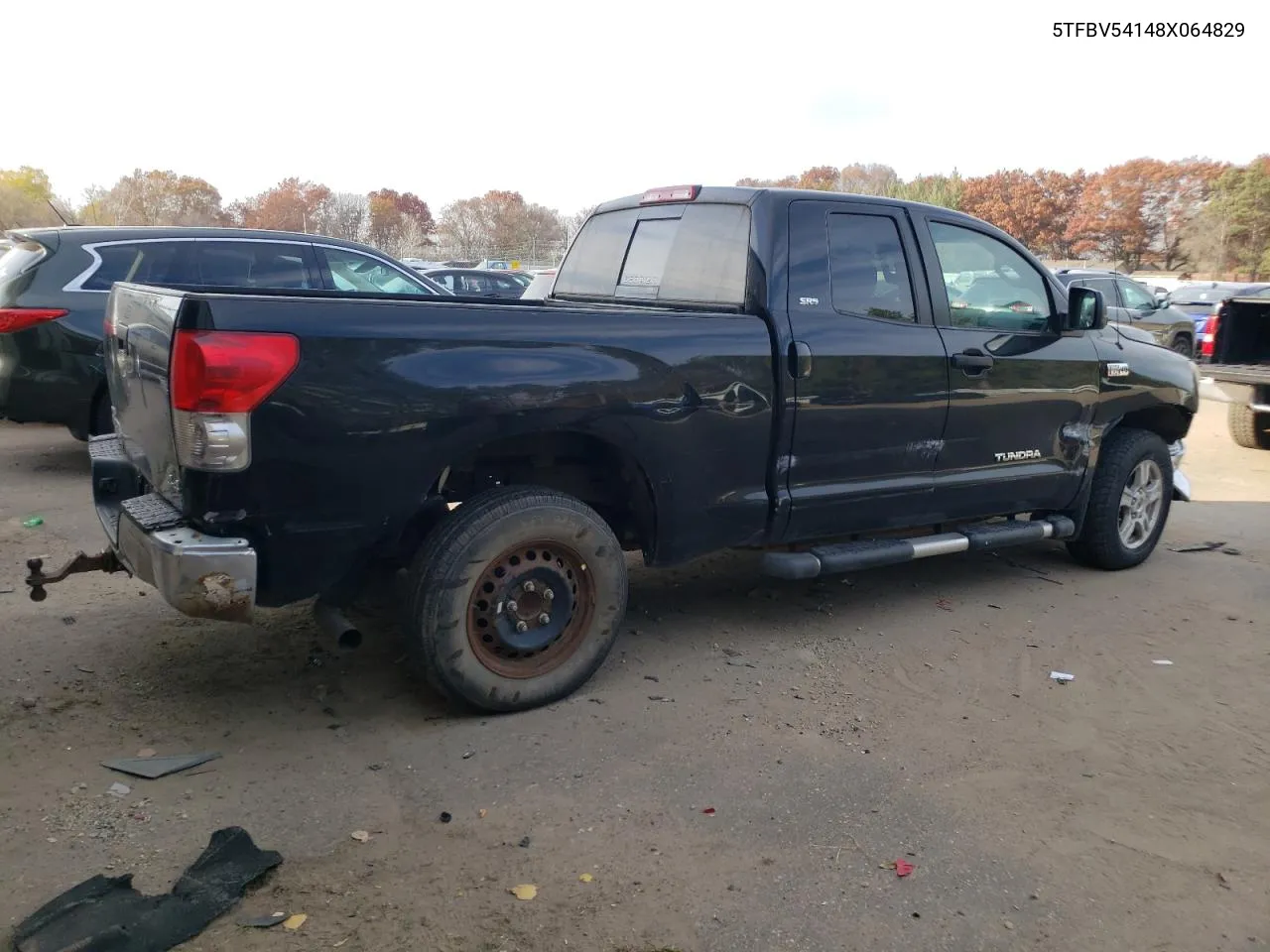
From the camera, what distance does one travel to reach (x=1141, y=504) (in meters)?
6.45

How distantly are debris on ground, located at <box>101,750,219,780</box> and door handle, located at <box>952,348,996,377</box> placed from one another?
3.72 m

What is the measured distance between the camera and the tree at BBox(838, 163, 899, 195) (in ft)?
231

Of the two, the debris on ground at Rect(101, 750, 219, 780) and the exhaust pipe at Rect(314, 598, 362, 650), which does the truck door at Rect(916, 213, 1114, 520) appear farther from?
the debris on ground at Rect(101, 750, 219, 780)

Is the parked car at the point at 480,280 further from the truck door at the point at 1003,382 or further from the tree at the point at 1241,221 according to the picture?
the tree at the point at 1241,221

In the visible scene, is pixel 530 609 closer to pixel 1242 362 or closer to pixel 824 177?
pixel 1242 362

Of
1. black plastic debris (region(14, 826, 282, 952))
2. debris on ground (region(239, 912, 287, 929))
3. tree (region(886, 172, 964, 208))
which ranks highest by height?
tree (region(886, 172, 964, 208))

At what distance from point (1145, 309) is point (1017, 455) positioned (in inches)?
595

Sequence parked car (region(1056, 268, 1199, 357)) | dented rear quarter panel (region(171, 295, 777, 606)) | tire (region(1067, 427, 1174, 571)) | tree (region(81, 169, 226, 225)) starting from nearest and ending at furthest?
dented rear quarter panel (region(171, 295, 777, 606)) < tire (region(1067, 427, 1174, 571)) < parked car (region(1056, 268, 1199, 357)) < tree (region(81, 169, 226, 225))

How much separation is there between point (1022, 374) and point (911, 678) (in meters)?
1.86

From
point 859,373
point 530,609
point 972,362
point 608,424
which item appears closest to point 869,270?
point 859,373

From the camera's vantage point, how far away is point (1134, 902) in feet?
9.87

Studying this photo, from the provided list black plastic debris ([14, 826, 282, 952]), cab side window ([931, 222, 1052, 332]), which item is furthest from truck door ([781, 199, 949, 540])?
black plastic debris ([14, 826, 282, 952])

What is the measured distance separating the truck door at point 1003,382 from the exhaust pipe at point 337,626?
296 cm

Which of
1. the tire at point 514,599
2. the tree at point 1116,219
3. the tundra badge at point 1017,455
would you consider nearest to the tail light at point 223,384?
the tire at point 514,599
